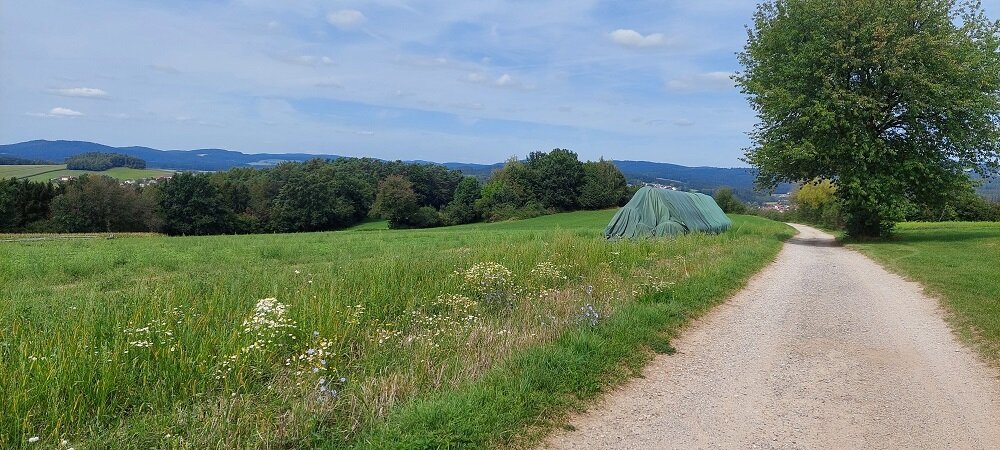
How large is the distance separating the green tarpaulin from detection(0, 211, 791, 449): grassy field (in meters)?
16.1

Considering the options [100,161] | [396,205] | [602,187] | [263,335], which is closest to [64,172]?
[100,161]

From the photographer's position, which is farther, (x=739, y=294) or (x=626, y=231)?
(x=626, y=231)

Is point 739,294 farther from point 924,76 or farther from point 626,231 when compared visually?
point 924,76

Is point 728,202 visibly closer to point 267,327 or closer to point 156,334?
point 267,327

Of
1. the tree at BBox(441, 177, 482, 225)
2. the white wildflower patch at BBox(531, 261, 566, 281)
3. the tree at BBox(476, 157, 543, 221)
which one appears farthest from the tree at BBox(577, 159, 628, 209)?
the white wildflower patch at BBox(531, 261, 566, 281)

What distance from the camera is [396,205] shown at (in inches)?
3214

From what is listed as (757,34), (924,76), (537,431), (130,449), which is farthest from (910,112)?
(130,449)

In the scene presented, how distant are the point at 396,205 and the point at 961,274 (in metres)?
73.3

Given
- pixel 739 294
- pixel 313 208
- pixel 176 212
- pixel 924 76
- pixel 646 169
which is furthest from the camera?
pixel 646 169

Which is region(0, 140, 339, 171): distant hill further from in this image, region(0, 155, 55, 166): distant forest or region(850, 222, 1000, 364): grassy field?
region(850, 222, 1000, 364): grassy field

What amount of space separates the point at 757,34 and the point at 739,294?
19.7m

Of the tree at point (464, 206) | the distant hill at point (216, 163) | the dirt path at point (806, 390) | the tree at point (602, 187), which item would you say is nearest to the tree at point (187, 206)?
the tree at point (464, 206)

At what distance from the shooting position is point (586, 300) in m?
8.20

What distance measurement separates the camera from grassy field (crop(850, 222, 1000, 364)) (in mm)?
7852
